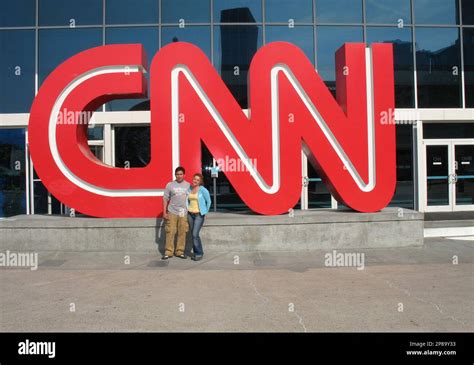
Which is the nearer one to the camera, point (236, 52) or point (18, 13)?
point (236, 52)

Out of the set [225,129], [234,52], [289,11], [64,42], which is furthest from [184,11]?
[225,129]

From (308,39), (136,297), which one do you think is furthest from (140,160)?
(136,297)

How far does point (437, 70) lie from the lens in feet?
44.0

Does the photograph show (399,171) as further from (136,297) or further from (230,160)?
(136,297)

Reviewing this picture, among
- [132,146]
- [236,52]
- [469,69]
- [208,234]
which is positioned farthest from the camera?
[469,69]

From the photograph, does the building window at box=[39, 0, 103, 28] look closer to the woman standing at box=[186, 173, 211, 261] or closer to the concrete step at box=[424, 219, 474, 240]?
the woman standing at box=[186, 173, 211, 261]

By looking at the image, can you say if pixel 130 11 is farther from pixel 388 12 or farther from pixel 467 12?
pixel 467 12

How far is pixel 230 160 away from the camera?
8719 millimetres

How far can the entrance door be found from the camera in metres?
13.6

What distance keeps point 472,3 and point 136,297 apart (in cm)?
1357

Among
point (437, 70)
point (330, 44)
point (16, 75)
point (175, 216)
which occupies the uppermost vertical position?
point (330, 44)

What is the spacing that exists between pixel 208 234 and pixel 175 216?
845mm

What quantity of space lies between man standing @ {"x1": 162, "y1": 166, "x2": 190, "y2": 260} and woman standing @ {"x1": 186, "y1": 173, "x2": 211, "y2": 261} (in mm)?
113

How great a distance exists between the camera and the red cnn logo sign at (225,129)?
871 centimetres
